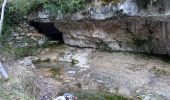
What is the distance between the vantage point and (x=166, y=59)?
8484mm

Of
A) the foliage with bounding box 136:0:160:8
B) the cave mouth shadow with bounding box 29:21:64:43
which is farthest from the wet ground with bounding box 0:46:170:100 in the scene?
the foliage with bounding box 136:0:160:8

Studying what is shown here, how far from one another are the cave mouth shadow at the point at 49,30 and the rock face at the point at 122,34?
44cm

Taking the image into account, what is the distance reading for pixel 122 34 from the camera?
8656 mm

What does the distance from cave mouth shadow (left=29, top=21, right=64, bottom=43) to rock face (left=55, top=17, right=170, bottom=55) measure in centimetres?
44

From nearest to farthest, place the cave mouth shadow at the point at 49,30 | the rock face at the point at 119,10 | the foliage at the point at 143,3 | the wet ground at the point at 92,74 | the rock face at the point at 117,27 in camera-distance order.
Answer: the rock face at the point at 119,10 < the foliage at the point at 143,3 < the wet ground at the point at 92,74 < the rock face at the point at 117,27 < the cave mouth shadow at the point at 49,30

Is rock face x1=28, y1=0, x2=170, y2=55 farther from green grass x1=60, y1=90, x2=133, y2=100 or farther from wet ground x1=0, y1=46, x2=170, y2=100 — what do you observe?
green grass x1=60, y1=90, x2=133, y2=100

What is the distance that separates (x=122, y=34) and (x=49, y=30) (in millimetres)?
2306

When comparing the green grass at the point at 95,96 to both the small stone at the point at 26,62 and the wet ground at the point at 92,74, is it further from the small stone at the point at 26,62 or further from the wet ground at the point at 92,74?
the small stone at the point at 26,62

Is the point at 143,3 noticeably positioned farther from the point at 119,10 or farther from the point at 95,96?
the point at 95,96

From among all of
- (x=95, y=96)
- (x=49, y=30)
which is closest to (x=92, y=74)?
(x=95, y=96)

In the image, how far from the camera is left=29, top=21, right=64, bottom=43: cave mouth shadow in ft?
31.7

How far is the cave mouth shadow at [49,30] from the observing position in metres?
9.66

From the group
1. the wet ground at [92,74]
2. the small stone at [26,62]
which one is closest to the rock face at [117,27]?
the wet ground at [92,74]

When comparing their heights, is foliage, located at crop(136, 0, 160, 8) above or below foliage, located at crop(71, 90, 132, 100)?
above
